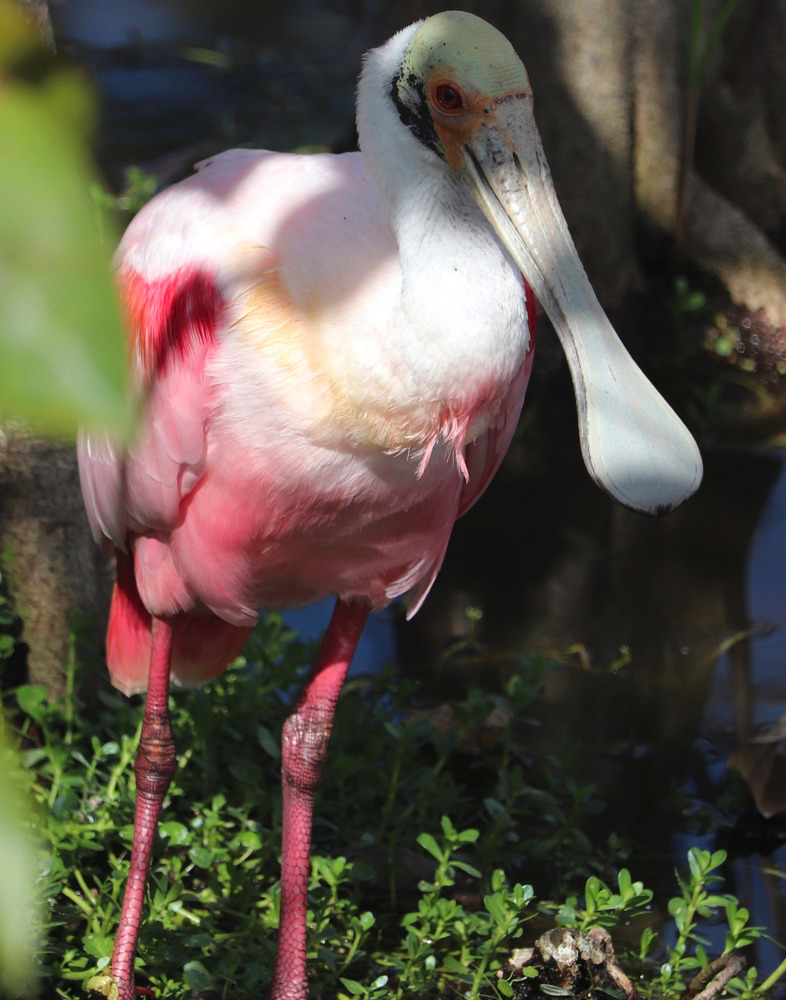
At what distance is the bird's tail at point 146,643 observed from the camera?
316 centimetres

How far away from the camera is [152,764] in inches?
115

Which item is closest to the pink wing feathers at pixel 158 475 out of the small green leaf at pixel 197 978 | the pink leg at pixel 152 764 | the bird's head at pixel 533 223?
the pink leg at pixel 152 764

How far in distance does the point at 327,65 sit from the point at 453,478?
6060 mm

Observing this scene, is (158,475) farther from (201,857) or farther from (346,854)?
(346,854)

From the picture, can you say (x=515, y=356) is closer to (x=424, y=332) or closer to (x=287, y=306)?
(x=424, y=332)

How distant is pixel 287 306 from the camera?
2336 millimetres

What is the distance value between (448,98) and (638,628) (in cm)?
249

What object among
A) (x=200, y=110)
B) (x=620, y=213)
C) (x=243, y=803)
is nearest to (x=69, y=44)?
(x=200, y=110)

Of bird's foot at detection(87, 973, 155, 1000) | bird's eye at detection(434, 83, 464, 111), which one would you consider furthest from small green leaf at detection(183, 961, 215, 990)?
bird's eye at detection(434, 83, 464, 111)

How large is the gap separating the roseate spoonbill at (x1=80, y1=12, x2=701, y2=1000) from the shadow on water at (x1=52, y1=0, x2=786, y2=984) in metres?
1.09

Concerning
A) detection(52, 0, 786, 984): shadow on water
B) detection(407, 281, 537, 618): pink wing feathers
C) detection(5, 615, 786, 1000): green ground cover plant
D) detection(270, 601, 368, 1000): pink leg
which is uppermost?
detection(407, 281, 537, 618): pink wing feathers

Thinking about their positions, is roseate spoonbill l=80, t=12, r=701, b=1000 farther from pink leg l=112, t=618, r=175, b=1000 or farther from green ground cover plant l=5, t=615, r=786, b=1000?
green ground cover plant l=5, t=615, r=786, b=1000

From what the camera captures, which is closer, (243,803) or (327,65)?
(243,803)

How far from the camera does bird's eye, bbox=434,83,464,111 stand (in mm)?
2191
